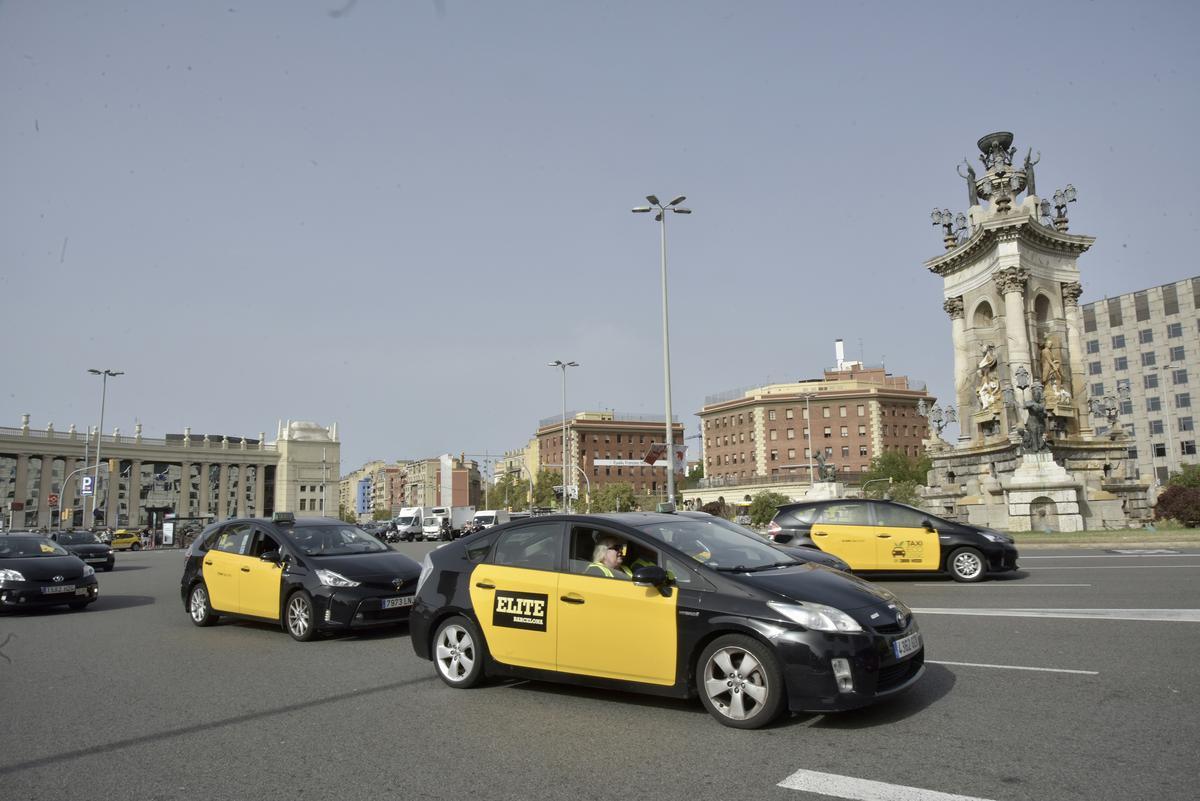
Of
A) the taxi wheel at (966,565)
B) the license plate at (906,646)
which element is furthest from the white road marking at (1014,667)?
the taxi wheel at (966,565)

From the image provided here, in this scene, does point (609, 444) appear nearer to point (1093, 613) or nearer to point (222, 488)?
point (222, 488)

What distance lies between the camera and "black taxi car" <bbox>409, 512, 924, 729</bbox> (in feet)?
17.3

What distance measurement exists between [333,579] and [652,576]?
5.37 m

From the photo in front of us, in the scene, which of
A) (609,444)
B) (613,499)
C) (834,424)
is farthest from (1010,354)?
(609,444)

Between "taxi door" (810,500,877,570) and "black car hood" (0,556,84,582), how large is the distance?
12919 millimetres

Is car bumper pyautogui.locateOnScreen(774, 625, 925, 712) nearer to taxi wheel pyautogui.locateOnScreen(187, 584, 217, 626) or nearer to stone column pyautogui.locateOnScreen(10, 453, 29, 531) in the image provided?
taxi wheel pyautogui.locateOnScreen(187, 584, 217, 626)

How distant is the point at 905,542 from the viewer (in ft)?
46.8

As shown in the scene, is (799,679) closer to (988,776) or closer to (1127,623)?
(988,776)

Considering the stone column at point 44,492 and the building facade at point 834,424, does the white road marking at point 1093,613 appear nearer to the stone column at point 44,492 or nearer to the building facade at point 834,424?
the building facade at point 834,424

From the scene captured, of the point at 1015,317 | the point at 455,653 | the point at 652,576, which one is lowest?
the point at 455,653

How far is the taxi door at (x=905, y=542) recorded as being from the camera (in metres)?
Result: 14.1

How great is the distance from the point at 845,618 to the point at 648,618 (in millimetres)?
1380

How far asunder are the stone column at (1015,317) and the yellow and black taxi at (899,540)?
19.1m

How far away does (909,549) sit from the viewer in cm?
1426
